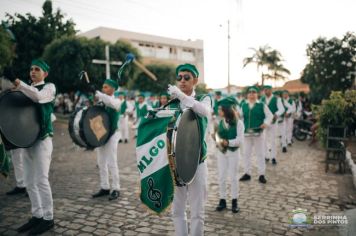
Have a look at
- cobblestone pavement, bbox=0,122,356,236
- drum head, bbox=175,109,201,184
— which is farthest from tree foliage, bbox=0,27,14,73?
drum head, bbox=175,109,201,184

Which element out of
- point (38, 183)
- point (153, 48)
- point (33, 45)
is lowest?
point (38, 183)

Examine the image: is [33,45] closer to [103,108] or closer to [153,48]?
[103,108]

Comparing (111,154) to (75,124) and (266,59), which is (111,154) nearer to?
(75,124)

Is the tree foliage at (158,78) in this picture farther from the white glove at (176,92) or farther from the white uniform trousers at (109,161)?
the white glove at (176,92)

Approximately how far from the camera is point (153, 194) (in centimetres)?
324

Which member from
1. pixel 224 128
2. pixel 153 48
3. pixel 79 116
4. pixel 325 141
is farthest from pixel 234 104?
pixel 153 48

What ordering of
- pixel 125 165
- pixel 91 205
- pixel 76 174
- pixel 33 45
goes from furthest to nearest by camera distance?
pixel 33 45 → pixel 125 165 → pixel 76 174 → pixel 91 205

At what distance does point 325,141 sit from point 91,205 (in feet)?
21.0

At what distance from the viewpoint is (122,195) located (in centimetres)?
622

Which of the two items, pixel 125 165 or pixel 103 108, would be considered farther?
pixel 125 165

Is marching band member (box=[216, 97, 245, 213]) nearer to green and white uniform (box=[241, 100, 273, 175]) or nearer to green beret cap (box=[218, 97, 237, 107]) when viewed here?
green beret cap (box=[218, 97, 237, 107])

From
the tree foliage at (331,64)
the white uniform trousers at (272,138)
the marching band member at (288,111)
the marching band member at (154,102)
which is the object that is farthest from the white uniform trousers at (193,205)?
the tree foliage at (331,64)

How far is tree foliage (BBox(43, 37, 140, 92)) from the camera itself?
73.6 ft
